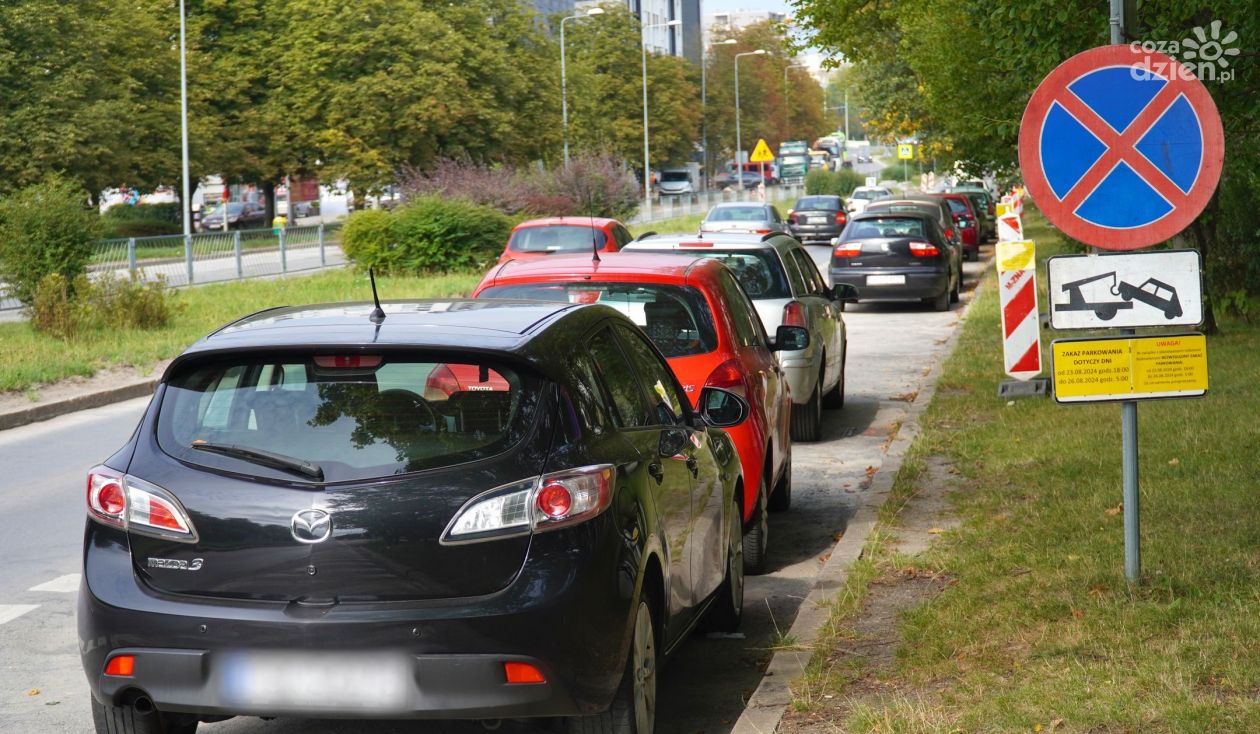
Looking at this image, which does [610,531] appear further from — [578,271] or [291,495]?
[578,271]

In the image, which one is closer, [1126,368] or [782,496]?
[1126,368]

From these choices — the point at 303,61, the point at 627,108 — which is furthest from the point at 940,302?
the point at 627,108

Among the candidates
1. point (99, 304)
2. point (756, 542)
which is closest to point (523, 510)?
point (756, 542)

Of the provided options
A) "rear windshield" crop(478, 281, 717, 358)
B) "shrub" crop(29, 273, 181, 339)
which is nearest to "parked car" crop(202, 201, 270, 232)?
"shrub" crop(29, 273, 181, 339)

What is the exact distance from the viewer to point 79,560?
326 inches

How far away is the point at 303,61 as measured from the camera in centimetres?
6022

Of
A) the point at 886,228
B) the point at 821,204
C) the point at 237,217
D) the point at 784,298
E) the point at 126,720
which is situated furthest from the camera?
the point at 237,217

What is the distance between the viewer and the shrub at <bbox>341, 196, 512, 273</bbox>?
33156 millimetres

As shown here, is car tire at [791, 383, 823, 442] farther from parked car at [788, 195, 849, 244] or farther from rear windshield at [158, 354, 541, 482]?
parked car at [788, 195, 849, 244]

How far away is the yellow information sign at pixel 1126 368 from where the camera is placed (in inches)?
242

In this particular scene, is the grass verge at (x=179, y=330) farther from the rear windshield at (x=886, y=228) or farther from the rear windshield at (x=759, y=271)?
the rear windshield at (x=759, y=271)

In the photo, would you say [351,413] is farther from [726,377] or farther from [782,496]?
[782,496]

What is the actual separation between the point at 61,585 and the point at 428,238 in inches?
1019

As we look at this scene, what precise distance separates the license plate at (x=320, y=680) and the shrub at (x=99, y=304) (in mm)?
16692
